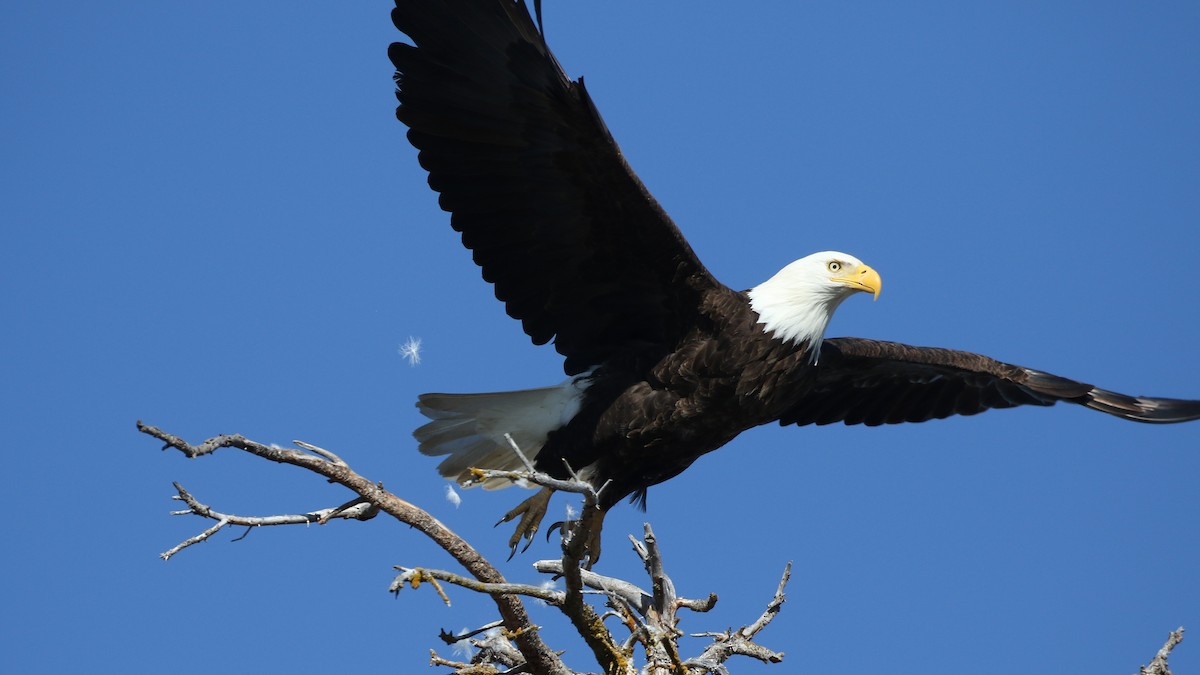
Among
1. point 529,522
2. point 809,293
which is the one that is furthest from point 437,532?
point 809,293

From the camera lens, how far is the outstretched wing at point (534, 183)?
529cm

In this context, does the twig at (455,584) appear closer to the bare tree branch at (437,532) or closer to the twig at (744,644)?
the bare tree branch at (437,532)

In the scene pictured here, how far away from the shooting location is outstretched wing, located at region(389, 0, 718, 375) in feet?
17.4

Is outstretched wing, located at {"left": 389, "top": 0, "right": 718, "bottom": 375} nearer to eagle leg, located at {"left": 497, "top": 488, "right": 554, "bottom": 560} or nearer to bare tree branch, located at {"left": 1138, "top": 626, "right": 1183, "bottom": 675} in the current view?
eagle leg, located at {"left": 497, "top": 488, "right": 554, "bottom": 560}

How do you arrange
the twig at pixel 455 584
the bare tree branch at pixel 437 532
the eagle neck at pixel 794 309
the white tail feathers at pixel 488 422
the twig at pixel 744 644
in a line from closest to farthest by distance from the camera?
the twig at pixel 455 584, the bare tree branch at pixel 437 532, the twig at pixel 744 644, the eagle neck at pixel 794 309, the white tail feathers at pixel 488 422

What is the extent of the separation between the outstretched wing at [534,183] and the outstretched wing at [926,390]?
43.1 inches

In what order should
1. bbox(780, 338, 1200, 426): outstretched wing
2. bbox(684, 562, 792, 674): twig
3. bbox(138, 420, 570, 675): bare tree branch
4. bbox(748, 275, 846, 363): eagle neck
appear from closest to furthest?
bbox(138, 420, 570, 675): bare tree branch, bbox(684, 562, 792, 674): twig, bbox(748, 275, 846, 363): eagle neck, bbox(780, 338, 1200, 426): outstretched wing

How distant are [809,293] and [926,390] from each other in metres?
1.52

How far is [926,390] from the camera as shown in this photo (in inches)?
272

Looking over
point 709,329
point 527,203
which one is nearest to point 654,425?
point 709,329

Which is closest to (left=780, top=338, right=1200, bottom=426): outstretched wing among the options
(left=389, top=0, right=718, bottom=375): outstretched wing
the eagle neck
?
the eagle neck

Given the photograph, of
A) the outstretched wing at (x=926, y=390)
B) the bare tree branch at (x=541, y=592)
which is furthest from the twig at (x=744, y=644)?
the outstretched wing at (x=926, y=390)

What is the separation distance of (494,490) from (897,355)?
7.14 feet

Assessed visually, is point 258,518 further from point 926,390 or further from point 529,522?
point 926,390
